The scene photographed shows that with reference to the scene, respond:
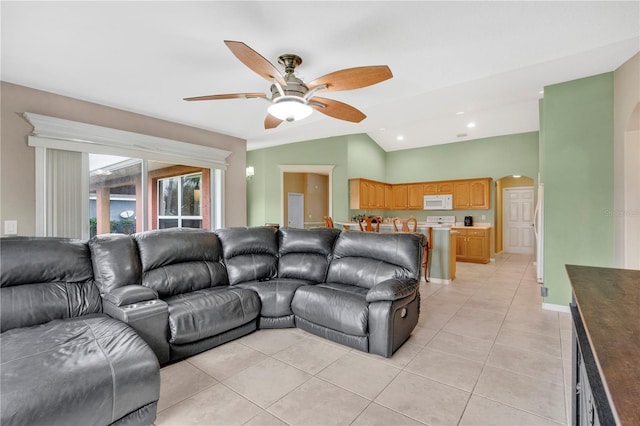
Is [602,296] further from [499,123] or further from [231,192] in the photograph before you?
[499,123]

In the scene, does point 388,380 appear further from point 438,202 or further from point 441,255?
point 438,202

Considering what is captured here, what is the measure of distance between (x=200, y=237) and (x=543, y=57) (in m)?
3.90

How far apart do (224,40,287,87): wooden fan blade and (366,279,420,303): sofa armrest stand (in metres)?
1.92

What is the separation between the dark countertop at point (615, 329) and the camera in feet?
1.94

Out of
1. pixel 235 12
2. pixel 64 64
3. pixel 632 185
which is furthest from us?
pixel 632 185

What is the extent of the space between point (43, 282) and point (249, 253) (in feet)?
5.77

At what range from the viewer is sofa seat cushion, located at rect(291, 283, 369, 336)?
2441mm

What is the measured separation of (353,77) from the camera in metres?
2.21

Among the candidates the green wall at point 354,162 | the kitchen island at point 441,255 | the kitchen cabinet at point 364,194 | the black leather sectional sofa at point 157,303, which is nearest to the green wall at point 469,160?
the green wall at point 354,162

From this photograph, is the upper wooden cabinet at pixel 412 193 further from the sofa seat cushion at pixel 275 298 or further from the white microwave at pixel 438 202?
the sofa seat cushion at pixel 275 298

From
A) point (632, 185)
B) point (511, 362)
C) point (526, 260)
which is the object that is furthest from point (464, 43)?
point (526, 260)

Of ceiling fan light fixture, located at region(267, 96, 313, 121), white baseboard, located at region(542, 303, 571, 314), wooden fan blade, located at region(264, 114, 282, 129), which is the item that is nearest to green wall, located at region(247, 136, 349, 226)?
wooden fan blade, located at region(264, 114, 282, 129)

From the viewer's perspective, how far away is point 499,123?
6391 millimetres

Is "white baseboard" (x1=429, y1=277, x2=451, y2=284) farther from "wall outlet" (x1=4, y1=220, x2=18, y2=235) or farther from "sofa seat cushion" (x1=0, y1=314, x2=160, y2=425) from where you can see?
"wall outlet" (x1=4, y1=220, x2=18, y2=235)
